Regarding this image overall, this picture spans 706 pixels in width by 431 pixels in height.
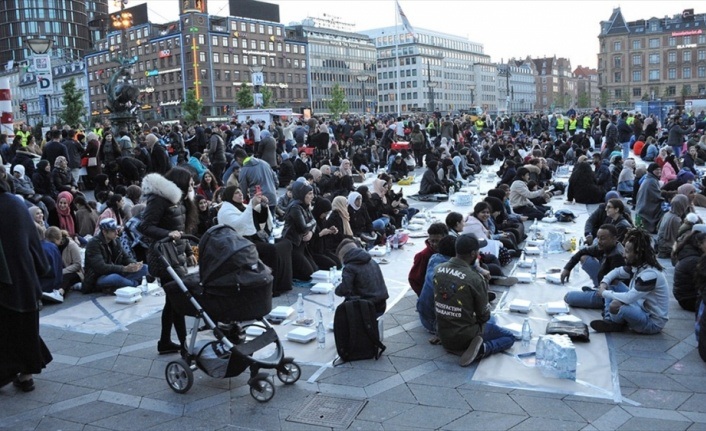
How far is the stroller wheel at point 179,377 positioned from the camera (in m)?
5.36

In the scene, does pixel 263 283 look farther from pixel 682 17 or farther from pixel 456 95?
pixel 456 95

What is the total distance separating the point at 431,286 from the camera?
262 inches

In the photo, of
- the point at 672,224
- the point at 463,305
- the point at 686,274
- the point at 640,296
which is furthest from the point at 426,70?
the point at 463,305

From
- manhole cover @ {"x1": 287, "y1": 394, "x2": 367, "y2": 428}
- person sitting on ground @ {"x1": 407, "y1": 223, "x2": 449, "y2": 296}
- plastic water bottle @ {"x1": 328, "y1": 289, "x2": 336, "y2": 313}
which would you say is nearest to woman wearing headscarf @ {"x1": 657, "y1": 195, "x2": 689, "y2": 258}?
person sitting on ground @ {"x1": 407, "y1": 223, "x2": 449, "y2": 296}

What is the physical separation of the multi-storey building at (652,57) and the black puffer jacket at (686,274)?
3855 inches

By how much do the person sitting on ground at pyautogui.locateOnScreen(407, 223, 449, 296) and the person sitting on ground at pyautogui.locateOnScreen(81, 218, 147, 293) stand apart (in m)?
4.00

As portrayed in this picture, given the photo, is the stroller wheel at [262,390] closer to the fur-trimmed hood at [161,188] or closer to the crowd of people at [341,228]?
the crowd of people at [341,228]

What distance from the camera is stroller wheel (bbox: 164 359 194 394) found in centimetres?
536

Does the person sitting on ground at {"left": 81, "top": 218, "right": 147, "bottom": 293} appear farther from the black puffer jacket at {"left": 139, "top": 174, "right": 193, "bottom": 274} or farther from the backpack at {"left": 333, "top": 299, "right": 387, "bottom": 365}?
the backpack at {"left": 333, "top": 299, "right": 387, "bottom": 365}

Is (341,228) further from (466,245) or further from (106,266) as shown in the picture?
(466,245)

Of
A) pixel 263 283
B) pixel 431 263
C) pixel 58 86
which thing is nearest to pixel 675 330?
pixel 431 263

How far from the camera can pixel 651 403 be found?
506 centimetres

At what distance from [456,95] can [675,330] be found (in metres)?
144

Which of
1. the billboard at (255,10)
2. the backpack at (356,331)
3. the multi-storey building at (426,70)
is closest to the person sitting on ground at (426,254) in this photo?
the backpack at (356,331)
